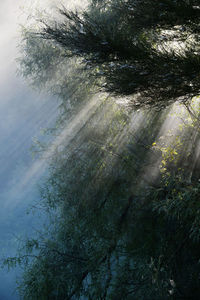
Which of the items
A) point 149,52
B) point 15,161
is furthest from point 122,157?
point 15,161

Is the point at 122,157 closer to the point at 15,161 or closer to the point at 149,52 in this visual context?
the point at 149,52

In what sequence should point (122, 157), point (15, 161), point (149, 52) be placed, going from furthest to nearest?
1. point (15, 161)
2. point (122, 157)
3. point (149, 52)

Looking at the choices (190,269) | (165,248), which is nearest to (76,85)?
(165,248)

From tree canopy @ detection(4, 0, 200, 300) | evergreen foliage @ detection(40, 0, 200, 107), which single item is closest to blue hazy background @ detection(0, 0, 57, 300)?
tree canopy @ detection(4, 0, 200, 300)

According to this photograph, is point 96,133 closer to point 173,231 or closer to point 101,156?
point 101,156

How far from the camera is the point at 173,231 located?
16.4ft

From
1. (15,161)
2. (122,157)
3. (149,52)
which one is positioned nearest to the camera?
(149,52)

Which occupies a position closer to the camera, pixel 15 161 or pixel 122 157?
pixel 122 157

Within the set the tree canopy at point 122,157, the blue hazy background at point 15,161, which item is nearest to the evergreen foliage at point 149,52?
the tree canopy at point 122,157

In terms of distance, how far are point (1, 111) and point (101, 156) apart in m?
17.9

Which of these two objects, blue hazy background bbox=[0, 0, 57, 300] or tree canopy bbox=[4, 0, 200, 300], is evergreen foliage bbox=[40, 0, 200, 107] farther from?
blue hazy background bbox=[0, 0, 57, 300]

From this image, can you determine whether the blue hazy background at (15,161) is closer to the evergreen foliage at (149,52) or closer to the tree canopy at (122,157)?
the tree canopy at (122,157)

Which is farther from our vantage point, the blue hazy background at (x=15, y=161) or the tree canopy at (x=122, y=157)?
the blue hazy background at (x=15, y=161)

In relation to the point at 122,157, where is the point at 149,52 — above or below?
below
